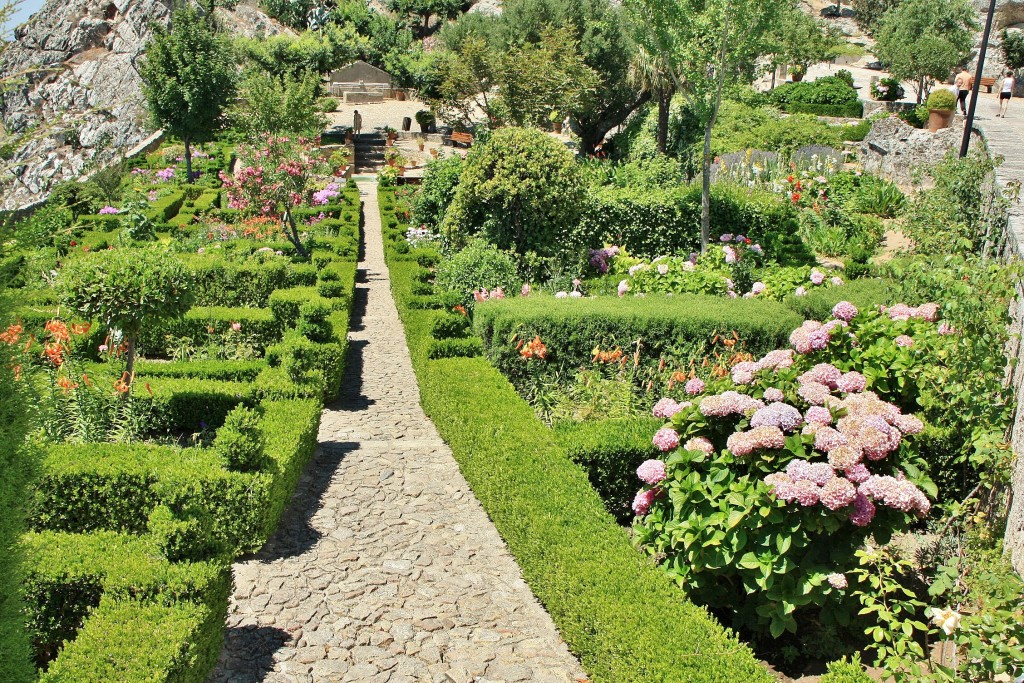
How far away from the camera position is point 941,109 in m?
24.4

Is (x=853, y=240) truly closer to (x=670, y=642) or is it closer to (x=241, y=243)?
(x=241, y=243)

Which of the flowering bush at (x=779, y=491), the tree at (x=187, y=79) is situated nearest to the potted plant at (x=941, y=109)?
the tree at (x=187, y=79)

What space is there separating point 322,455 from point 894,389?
548 centimetres

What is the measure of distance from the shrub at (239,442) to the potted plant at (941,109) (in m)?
24.1

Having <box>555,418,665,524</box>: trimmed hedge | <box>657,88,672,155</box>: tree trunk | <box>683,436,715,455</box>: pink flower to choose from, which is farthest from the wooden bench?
<box>683,436,715,455</box>: pink flower

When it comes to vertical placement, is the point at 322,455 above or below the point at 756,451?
below

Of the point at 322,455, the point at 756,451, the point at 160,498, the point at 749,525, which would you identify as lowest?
the point at 322,455

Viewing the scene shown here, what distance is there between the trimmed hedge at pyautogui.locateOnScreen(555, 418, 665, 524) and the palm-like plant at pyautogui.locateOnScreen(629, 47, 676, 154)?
2191 centimetres

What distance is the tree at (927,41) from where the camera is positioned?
33.5m

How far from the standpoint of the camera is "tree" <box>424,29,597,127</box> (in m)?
25.1

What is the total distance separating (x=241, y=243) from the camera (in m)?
14.7

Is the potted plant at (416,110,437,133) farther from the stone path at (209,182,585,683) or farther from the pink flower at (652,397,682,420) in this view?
the pink flower at (652,397,682,420)

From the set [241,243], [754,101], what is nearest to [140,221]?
[241,243]

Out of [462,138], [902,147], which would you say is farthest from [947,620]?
[462,138]
